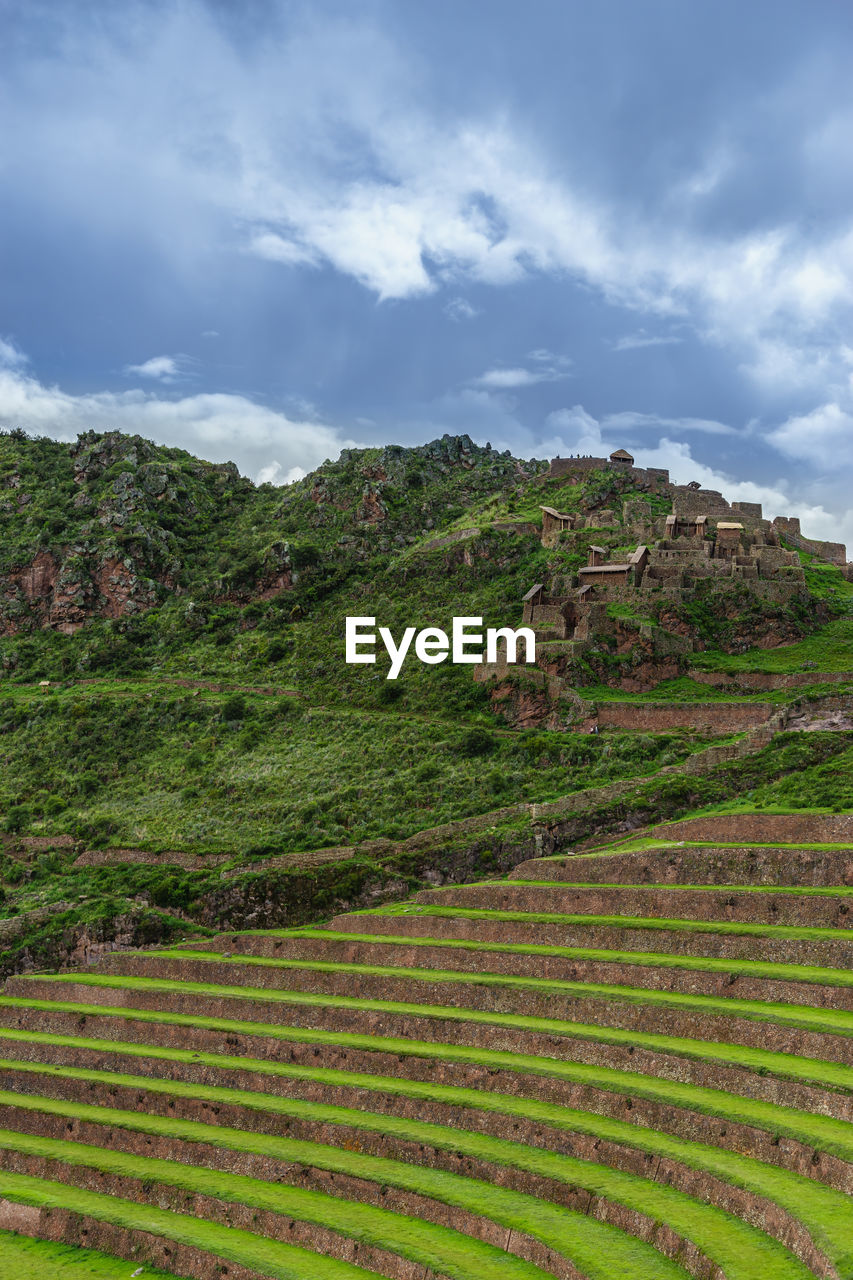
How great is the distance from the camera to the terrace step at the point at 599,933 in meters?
24.3

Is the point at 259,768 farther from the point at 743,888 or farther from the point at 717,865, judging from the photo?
the point at 743,888

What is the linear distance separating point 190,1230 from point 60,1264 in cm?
267

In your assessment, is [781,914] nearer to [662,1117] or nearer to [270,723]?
[662,1117]

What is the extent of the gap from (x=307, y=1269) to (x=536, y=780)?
2854 centimetres

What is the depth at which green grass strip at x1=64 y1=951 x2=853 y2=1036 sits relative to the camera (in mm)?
21783

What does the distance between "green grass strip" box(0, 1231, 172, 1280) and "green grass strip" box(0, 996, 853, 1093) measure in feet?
22.3

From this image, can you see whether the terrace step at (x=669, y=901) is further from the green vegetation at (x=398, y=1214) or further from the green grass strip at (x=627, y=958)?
the green vegetation at (x=398, y=1214)

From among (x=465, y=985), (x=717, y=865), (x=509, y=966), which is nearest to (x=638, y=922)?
→ (x=717, y=865)

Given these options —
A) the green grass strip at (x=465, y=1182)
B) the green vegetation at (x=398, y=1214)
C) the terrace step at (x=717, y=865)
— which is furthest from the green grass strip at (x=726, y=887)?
the green vegetation at (x=398, y=1214)

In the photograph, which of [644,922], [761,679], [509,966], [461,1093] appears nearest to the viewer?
[461,1093]

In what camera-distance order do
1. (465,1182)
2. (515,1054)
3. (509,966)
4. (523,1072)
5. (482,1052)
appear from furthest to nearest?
(509,966), (482,1052), (515,1054), (523,1072), (465,1182)

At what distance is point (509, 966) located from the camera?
28594mm

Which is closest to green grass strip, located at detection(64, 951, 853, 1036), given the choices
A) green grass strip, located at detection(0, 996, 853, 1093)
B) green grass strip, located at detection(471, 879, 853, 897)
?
green grass strip, located at detection(0, 996, 853, 1093)

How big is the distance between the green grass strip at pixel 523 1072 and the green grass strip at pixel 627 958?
313 centimetres
